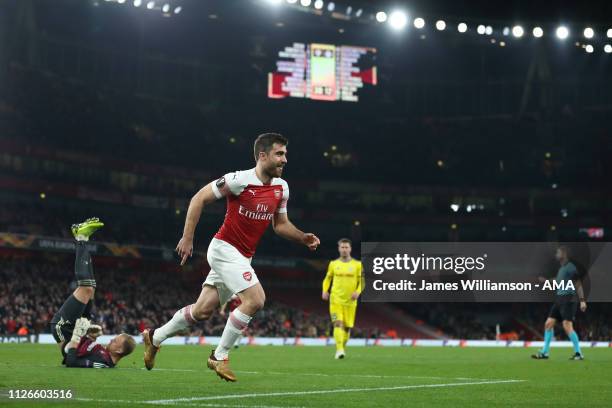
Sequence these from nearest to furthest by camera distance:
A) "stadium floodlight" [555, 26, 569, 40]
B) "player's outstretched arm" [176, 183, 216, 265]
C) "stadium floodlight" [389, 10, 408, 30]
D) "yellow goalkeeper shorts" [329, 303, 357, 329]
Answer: "player's outstretched arm" [176, 183, 216, 265] → "yellow goalkeeper shorts" [329, 303, 357, 329] → "stadium floodlight" [389, 10, 408, 30] → "stadium floodlight" [555, 26, 569, 40]

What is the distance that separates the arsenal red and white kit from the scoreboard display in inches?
1777

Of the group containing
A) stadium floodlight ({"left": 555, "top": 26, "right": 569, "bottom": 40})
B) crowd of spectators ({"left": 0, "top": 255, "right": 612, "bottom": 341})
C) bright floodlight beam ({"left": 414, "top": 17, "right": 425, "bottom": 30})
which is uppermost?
bright floodlight beam ({"left": 414, "top": 17, "right": 425, "bottom": 30})

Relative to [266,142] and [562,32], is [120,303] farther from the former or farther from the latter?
[266,142]

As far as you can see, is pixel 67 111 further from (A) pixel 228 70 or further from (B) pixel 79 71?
(A) pixel 228 70

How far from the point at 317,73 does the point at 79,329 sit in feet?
142

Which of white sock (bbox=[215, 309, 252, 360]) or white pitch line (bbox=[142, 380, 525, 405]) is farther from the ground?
white sock (bbox=[215, 309, 252, 360])

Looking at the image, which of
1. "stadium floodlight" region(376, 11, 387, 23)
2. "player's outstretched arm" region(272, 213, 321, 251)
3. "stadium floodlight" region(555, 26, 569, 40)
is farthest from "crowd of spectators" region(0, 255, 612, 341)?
"player's outstretched arm" region(272, 213, 321, 251)

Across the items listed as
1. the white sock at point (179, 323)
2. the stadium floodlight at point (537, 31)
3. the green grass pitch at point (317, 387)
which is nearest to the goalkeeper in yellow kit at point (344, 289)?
the green grass pitch at point (317, 387)

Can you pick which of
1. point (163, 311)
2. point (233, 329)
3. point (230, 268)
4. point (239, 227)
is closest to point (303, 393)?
point (233, 329)

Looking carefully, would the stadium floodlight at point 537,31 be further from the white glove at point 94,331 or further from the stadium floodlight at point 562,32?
the white glove at point 94,331

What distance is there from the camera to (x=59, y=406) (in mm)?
7527

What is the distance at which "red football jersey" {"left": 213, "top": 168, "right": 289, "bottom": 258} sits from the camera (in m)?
10.1

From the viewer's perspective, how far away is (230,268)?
1008 centimetres

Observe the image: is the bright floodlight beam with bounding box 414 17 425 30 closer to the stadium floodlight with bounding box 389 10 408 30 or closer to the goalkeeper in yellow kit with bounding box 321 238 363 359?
the stadium floodlight with bounding box 389 10 408 30
